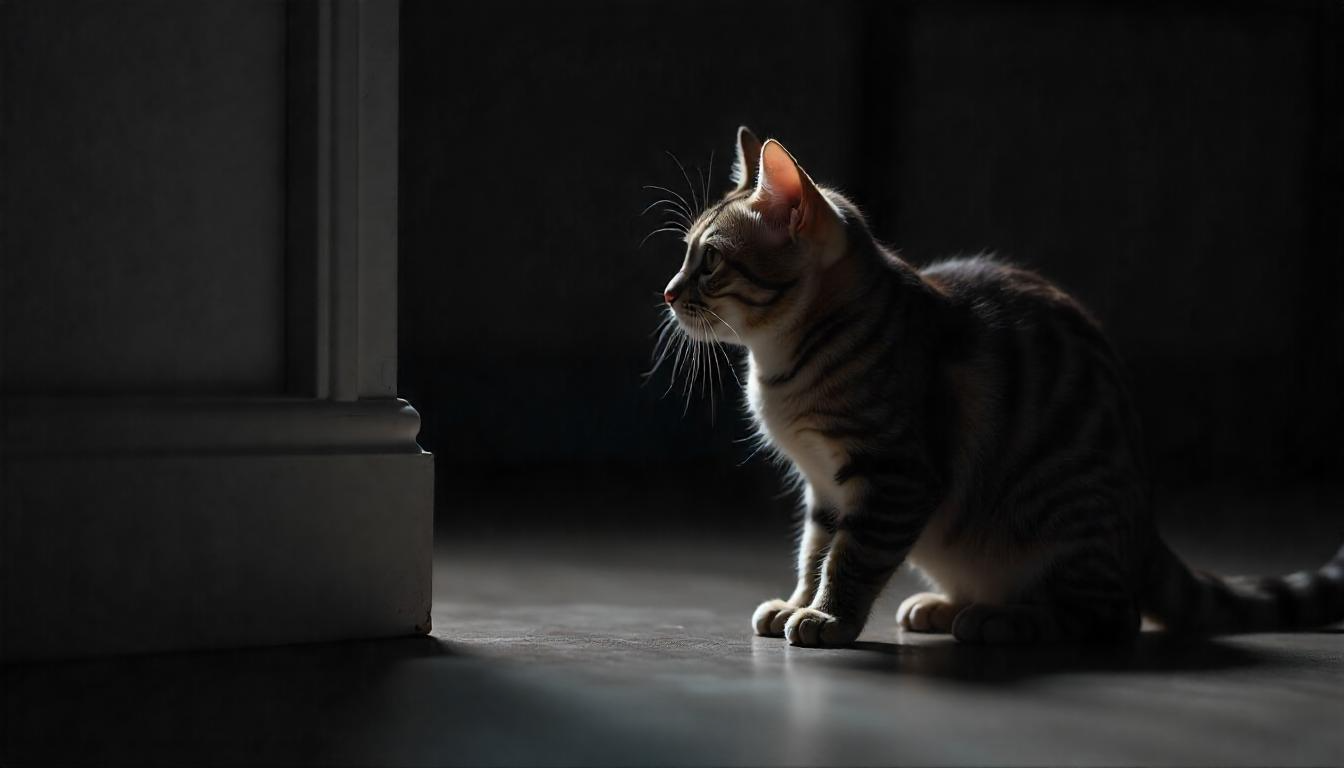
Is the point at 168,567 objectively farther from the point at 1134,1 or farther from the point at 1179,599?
the point at 1134,1

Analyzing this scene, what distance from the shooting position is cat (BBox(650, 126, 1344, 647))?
151cm

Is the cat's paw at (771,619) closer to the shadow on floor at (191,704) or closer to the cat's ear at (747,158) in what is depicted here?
the shadow on floor at (191,704)

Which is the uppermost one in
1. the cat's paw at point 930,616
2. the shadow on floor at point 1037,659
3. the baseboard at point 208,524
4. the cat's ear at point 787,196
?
the cat's ear at point 787,196

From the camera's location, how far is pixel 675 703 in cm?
111

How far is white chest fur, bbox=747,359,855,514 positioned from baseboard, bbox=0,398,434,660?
431 mm

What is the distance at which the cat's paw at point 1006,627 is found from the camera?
151cm

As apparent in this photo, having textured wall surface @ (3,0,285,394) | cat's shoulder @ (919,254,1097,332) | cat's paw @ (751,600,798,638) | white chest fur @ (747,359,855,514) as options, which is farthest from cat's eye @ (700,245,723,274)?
textured wall surface @ (3,0,285,394)

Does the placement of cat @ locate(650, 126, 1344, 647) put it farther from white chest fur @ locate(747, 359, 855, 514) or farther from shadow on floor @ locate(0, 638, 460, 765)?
shadow on floor @ locate(0, 638, 460, 765)

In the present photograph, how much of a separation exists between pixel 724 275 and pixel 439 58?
2712mm

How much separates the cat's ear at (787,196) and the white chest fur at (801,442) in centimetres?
18

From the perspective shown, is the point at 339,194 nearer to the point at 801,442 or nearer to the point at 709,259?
the point at 709,259

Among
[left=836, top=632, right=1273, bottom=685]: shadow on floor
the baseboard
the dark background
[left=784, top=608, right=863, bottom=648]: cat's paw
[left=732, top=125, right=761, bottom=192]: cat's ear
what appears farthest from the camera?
the dark background

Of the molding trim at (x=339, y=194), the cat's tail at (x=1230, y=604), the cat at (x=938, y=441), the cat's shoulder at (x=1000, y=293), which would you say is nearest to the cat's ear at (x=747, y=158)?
the cat at (x=938, y=441)

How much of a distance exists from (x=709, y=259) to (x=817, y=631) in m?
0.47
